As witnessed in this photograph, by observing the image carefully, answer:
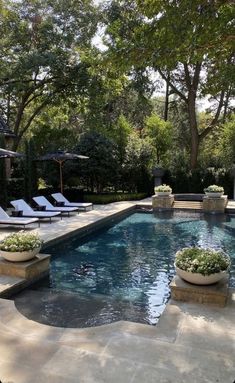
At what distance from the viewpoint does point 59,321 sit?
4.72 meters

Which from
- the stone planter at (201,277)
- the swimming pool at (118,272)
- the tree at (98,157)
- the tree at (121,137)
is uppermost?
the tree at (121,137)

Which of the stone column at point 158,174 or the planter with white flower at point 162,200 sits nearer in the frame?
the planter with white flower at point 162,200

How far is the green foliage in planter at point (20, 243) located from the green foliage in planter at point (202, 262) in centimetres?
253

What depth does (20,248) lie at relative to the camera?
234 inches

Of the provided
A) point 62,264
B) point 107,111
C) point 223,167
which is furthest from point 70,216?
point 107,111

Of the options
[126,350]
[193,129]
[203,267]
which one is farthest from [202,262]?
[193,129]

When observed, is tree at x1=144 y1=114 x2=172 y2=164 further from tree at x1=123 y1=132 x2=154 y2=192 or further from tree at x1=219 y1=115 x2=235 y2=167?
tree at x1=219 y1=115 x2=235 y2=167

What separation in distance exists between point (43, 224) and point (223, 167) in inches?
444

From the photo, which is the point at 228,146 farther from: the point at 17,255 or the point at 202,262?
the point at 17,255

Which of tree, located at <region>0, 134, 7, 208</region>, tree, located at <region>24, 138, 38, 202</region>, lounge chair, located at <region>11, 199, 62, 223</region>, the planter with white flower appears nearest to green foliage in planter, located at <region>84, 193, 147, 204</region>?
the planter with white flower

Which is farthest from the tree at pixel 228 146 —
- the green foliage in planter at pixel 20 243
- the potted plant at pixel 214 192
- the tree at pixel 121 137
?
the green foliage in planter at pixel 20 243

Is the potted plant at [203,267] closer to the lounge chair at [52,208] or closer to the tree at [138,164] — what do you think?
the lounge chair at [52,208]

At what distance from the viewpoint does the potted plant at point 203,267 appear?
A: 489 cm

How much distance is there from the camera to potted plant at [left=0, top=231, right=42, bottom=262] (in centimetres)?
594
